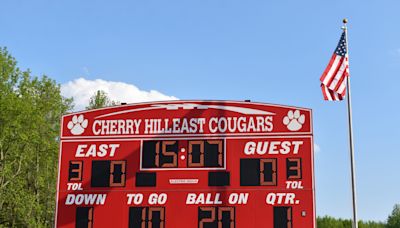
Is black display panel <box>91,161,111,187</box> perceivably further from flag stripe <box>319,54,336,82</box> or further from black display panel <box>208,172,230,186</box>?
flag stripe <box>319,54,336,82</box>

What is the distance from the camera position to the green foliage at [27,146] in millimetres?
34719

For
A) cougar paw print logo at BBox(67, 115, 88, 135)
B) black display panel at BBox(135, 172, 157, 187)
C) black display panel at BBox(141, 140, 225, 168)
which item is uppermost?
cougar paw print logo at BBox(67, 115, 88, 135)

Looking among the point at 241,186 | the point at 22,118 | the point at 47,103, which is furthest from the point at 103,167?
the point at 47,103

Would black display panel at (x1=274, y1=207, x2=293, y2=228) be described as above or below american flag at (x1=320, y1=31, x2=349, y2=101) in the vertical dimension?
below

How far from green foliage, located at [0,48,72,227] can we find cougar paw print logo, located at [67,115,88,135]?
16654 mm

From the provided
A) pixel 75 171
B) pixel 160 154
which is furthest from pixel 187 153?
pixel 75 171

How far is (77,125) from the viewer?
18.4 metres

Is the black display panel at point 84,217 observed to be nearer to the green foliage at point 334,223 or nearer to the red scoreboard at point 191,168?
the red scoreboard at point 191,168

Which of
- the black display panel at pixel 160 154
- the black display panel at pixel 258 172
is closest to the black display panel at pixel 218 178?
the black display panel at pixel 258 172

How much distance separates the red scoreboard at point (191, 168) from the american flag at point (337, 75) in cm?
121

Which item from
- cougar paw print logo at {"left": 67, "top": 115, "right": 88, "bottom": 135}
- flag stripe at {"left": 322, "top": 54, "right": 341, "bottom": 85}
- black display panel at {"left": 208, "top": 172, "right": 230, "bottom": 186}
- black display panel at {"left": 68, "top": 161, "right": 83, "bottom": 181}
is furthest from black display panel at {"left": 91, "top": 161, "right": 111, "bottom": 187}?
flag stripe at {"left": 322, "top": 54, "right": 341, "bottom": 85}

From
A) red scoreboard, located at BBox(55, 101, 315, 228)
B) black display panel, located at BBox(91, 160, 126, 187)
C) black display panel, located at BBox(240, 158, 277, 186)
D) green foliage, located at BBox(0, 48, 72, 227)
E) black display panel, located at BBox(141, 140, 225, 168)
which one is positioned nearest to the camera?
red scoreboard, located at BBox(55, 101, 315, 228)

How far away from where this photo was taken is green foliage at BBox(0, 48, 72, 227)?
34719 millimetres

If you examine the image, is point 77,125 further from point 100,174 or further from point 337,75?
point 337,75
